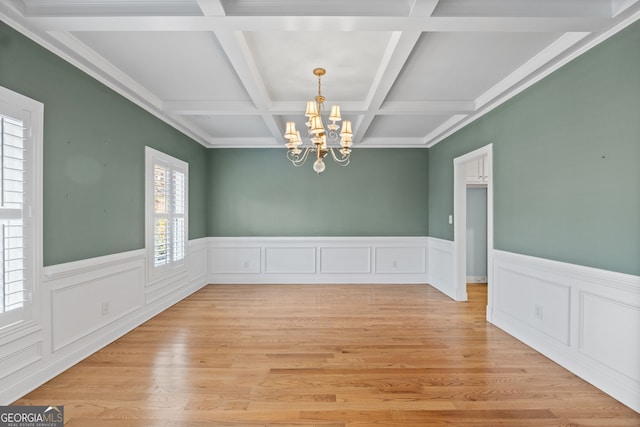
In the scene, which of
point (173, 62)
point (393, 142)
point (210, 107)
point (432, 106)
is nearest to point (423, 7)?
point (432, 106)

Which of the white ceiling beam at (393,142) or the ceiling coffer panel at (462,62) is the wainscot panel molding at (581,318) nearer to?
the ceiling coffer panel at (462,62)

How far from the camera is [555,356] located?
2822 mm

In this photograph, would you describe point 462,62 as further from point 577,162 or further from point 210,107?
point 210,107

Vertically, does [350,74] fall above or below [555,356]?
above

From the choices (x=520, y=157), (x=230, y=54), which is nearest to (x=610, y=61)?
(x=520, y=157)

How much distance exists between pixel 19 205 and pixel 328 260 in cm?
450

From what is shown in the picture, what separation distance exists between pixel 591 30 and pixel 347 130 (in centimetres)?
199

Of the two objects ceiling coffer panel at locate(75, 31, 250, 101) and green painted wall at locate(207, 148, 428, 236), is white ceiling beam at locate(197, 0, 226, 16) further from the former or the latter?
green painted wall at locate(207, 148, 428, 236)

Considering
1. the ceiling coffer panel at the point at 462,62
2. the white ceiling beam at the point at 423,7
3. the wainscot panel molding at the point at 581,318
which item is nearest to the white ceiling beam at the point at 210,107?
the ceiling coffer panel at the point at 462,62

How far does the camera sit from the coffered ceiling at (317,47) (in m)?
2.10

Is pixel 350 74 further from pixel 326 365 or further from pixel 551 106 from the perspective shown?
pixel 326 365

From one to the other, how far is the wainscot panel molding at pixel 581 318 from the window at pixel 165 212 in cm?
436

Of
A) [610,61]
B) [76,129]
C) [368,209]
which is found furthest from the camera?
[368,209]

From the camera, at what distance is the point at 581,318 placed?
2.57m
